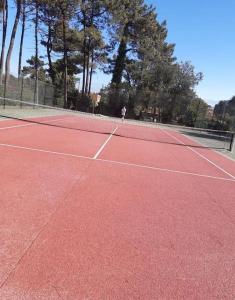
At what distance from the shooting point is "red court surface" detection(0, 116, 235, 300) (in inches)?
167

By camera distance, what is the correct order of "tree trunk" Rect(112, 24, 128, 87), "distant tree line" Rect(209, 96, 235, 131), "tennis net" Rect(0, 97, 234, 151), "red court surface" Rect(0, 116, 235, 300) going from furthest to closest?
1. "tree trunk" Rect(112, 24, 128, 87)
2. "distant tree line" Rect(209, 96, 235, 131)
3. "tennis net" Rect(0, 97, 234, 151)
4. "red court surface" Rect(0, 116, 235, 300)

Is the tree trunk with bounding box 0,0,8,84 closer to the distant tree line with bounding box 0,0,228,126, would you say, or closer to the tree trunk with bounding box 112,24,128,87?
the distant tree line with bounding box 0,0,228,126

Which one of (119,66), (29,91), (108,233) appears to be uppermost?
(119,66)

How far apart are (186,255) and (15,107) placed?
27623mm

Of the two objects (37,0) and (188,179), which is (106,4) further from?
(188,179)

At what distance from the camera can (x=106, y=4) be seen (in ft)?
150

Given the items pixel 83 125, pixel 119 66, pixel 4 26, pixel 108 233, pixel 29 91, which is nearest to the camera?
pixel 108 233

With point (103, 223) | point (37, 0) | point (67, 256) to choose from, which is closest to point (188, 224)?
point (103, 223)

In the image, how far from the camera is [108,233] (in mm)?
5848

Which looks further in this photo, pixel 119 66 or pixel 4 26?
pixel 119 66

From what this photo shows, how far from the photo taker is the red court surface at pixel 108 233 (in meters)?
4.23

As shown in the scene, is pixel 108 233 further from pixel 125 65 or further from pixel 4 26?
pixel 125 65

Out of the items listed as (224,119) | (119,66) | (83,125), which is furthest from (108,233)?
(119,66)

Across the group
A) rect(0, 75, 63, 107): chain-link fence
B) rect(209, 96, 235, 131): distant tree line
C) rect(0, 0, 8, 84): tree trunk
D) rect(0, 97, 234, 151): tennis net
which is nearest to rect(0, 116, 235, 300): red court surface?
rect(0, 97, 234, 151): tennis net
